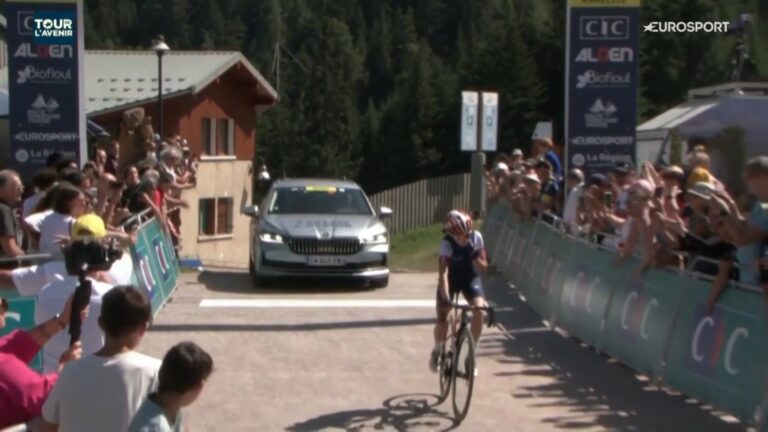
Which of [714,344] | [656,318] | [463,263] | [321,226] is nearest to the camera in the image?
[714,344]

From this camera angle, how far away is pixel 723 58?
207 ft

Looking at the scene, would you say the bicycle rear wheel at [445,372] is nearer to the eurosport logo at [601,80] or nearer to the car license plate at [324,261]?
the eurosport logo at [601,80]

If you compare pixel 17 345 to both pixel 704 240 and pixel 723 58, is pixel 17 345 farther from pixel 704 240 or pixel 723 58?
pixel 723 58

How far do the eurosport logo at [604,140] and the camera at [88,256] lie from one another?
467 inches

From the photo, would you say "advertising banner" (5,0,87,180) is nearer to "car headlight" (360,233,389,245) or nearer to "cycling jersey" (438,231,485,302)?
"car headlight" (360,233,389,245)

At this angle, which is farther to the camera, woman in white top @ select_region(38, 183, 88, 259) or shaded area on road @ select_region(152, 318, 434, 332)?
shaded area on road @ select_region(152, 318, 434, 332)

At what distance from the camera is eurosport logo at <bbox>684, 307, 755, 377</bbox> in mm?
9461

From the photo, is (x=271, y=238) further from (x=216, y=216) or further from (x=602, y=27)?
(x=216, y=216)

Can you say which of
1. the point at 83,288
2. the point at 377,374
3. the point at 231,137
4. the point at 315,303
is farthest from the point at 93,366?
the point at 231,137

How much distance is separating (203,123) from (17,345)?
40.3 metres

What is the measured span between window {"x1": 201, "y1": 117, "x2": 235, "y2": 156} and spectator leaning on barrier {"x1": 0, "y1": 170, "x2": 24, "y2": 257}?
34748 millimetres

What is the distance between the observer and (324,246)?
18.8 meters

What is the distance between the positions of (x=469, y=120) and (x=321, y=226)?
10940mm

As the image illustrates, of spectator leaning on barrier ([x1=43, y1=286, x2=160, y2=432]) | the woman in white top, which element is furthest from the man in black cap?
spectator leaning on barrier ([x1=43, y1=286, x2=160, y2=432])
